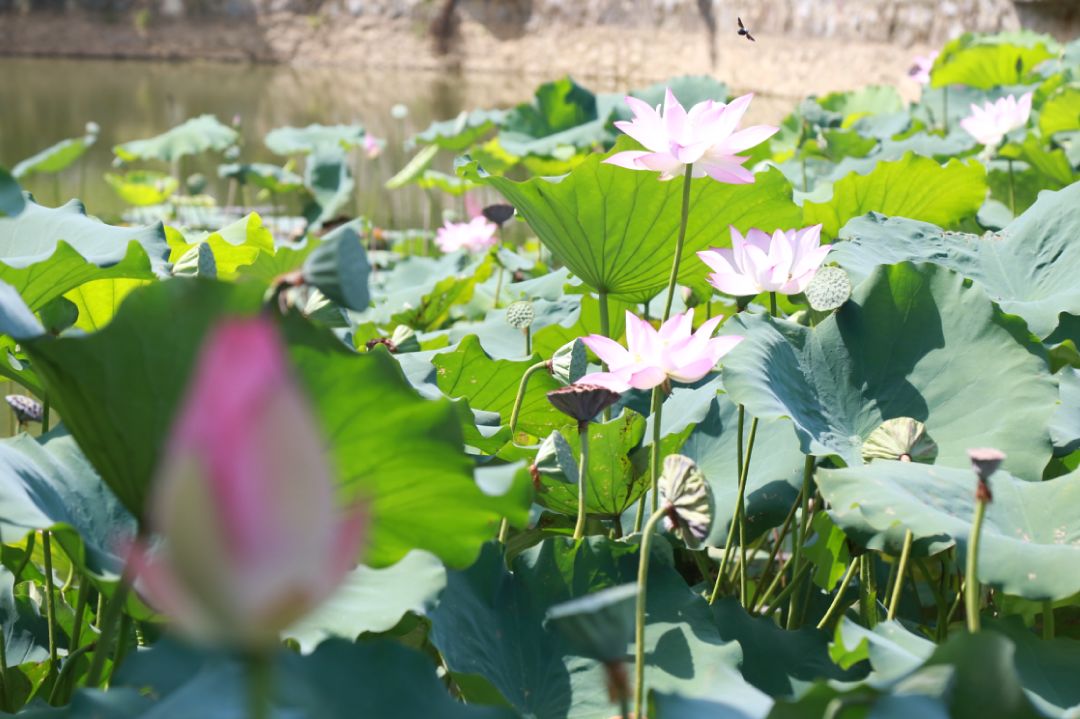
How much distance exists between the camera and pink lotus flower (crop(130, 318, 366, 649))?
20 cm

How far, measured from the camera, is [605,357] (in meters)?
0.67

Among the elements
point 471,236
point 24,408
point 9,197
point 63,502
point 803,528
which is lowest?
point 471,236

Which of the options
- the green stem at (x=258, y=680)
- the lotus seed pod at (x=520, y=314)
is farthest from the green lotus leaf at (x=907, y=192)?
the green stem at (x=258, y=680)

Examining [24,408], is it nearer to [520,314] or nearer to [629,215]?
[520,314]

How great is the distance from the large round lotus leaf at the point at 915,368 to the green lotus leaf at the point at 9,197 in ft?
1.34

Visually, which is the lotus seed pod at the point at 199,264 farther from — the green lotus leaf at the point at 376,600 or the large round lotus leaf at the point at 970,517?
the large round lotus leaf at the point at 970,517

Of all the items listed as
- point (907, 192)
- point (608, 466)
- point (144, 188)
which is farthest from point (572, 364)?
point (144, 188)

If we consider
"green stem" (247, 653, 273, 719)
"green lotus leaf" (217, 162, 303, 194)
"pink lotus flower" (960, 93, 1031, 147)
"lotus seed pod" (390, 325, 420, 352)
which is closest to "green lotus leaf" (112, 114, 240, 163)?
"green lotus leaf" (217, 162, 303, 194)

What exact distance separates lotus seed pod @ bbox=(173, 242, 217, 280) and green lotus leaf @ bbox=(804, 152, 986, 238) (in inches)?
28.4

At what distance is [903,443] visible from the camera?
2.17 ft

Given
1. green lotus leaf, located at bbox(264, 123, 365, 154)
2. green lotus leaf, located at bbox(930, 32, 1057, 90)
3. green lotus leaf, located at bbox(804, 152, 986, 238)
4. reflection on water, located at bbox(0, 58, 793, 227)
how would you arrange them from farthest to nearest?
reflection on water, located at bbox(0, 58, 793, 227) < green lotus leaf, located at bbox(264, 123, 365, 154) < green lotus leaf, located at bbox(930, 32, 1057, 90) < green lotus leaf, located at bbox(804, 152, 986, 238)

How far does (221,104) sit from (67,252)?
8.49m

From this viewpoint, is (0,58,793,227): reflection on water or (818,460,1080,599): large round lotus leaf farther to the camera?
(0,58,793,227): reflection on water

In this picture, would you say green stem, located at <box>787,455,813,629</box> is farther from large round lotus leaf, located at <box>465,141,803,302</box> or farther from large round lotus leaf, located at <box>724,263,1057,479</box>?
large round lotus leaf, located at <box>465,141,803,302</box>
